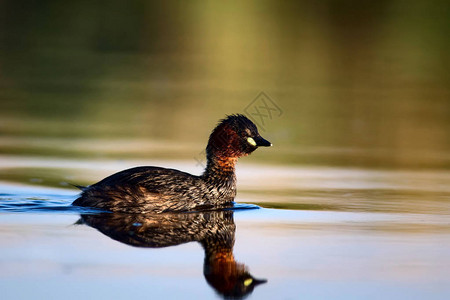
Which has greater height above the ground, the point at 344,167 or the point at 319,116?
the point at 319,116

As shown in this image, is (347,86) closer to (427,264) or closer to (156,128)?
(156,128)

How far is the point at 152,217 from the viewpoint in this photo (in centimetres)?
905

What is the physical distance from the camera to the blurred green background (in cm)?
1401

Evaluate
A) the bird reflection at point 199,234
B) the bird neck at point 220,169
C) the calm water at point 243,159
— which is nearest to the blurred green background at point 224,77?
the calm water at point 243,159

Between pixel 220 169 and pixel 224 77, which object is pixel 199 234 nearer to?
pixel 220 169

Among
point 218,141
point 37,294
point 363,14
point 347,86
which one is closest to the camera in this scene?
point 37,294

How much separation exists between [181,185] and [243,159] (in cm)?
344

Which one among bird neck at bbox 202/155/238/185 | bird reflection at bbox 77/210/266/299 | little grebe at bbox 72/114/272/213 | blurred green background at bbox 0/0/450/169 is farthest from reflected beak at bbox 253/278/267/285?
blurred green background at bbox 0/0/450/169

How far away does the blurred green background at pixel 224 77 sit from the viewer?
14.0 meters

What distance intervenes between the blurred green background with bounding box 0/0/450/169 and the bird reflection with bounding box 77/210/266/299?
3.53 meters

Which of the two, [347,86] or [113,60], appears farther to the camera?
[113,60]

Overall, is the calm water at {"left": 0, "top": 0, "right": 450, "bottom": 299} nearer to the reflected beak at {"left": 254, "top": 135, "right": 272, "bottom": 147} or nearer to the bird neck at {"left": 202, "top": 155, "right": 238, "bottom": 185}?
the bird neck at {"left": 202, "top": 155, "right": 238, "bottom": 185}

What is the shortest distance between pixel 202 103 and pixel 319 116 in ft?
7.96

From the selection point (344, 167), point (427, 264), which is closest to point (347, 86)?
point (344, 167)
